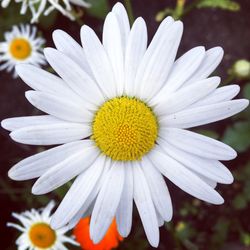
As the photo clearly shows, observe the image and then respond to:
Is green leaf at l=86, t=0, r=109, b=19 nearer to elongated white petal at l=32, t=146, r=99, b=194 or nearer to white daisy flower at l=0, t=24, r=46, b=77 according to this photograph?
white daisy flower at l=0, t=24, r=46, b=77

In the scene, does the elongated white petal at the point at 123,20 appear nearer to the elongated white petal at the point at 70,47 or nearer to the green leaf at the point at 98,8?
the elongated white petal at the point at 70,47

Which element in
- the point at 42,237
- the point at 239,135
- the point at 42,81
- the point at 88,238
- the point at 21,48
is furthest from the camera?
the point at 21,48

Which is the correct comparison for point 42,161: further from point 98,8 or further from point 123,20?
point 98,8

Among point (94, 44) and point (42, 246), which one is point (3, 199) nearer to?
point (42, 246)

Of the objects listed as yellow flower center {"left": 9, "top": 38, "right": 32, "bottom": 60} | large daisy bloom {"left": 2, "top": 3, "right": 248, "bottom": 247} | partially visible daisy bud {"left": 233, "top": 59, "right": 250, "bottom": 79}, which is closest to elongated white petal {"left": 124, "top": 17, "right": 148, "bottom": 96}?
large daisy bloom {"left": 2, "top": 3, "right": 248, "bottom": 247}

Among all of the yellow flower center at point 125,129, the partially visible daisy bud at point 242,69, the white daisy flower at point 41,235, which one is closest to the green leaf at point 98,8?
the partially visible daisy bud at point 242,69

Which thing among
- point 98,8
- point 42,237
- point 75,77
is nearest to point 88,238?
point 42,237

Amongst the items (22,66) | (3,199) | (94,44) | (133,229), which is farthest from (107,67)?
(3,199)
